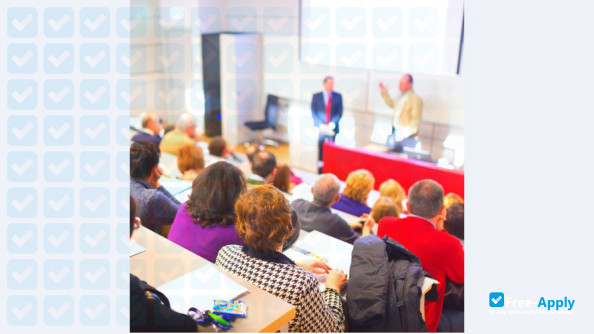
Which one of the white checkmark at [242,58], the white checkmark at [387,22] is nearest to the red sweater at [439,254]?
the white checkmark at [387,22]

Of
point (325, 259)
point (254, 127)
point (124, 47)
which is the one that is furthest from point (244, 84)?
point (124, 47)

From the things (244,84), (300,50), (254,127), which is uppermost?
(300,50)

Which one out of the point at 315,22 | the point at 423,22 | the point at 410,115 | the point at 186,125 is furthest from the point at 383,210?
the point at 315,22

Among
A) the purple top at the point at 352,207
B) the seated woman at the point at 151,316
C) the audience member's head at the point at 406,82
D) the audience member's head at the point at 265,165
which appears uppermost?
the audience member's head at the point at 406,82

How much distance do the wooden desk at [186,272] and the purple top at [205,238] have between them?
12.5 inches

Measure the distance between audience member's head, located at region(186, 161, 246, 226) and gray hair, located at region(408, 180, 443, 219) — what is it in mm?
957

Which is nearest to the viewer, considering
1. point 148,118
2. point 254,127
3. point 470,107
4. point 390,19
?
point 470,107

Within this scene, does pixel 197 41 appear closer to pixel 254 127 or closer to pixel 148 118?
pixel 254 127

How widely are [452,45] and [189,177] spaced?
3.40 m

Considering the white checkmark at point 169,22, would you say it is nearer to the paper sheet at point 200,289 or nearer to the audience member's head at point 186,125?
the audience member's head at point 186,125

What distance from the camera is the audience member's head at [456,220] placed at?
3398 mm

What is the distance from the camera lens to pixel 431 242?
2.58m

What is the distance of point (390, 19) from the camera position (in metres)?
5.96

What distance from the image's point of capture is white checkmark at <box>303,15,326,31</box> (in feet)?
21.8
